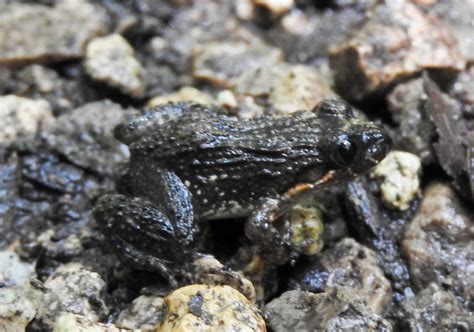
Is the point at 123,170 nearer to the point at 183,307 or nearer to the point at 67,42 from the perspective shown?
the point at 183,307

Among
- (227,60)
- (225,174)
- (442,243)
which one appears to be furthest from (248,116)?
(442,243)

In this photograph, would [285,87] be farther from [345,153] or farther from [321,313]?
[321,313]

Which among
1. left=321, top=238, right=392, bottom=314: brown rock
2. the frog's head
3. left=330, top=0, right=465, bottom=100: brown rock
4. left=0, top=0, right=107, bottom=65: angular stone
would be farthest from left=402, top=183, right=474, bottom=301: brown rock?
left=0, top=0, right=107, bottom=65: angular stone

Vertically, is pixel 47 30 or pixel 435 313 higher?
pixel 435 313

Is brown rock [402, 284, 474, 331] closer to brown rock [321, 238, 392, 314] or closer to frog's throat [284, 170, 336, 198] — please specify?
brown rock [321, 238, 392, 314]

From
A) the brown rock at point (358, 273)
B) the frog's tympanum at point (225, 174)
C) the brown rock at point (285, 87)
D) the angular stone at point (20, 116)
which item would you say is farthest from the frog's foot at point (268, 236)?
the angular stone at point (20, 116)

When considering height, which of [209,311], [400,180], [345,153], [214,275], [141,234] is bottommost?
[214,275]

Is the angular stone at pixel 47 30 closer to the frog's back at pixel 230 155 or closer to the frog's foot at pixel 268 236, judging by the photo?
the frog's back at pixel 230 155
